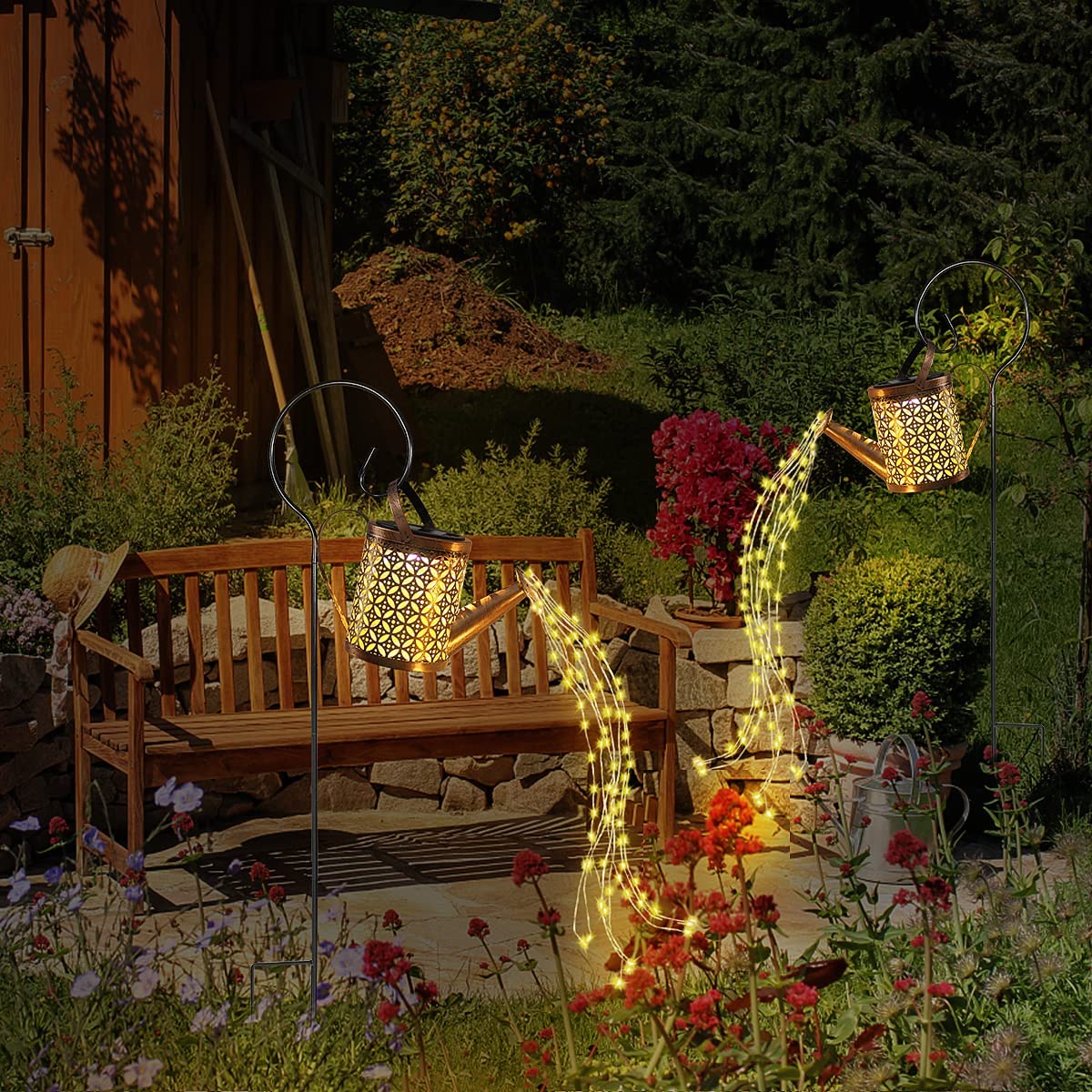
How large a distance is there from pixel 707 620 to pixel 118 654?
223 centimetres

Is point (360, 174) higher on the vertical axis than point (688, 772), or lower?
higher

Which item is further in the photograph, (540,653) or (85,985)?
(540,653)

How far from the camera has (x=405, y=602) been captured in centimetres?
309

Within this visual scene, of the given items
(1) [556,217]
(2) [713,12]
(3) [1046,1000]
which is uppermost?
(2) [713,12]

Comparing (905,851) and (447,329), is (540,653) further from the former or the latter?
(447,329)

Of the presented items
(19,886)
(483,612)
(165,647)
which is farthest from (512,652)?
(19,886)

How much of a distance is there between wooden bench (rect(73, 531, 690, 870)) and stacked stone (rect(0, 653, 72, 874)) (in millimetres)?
151

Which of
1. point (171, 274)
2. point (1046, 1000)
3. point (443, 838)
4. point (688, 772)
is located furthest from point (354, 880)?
point (171, 274)

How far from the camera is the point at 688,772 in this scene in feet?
19.3

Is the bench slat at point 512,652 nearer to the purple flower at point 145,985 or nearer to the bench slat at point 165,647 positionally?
the bench slat at point 165,647

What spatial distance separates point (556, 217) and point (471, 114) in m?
1.38

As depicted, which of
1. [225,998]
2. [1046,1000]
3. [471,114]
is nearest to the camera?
[225,998]

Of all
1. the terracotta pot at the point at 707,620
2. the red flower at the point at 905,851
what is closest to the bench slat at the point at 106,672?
the terracotta pot at the point at 707,620

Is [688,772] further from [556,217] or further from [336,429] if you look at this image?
[556,217]
